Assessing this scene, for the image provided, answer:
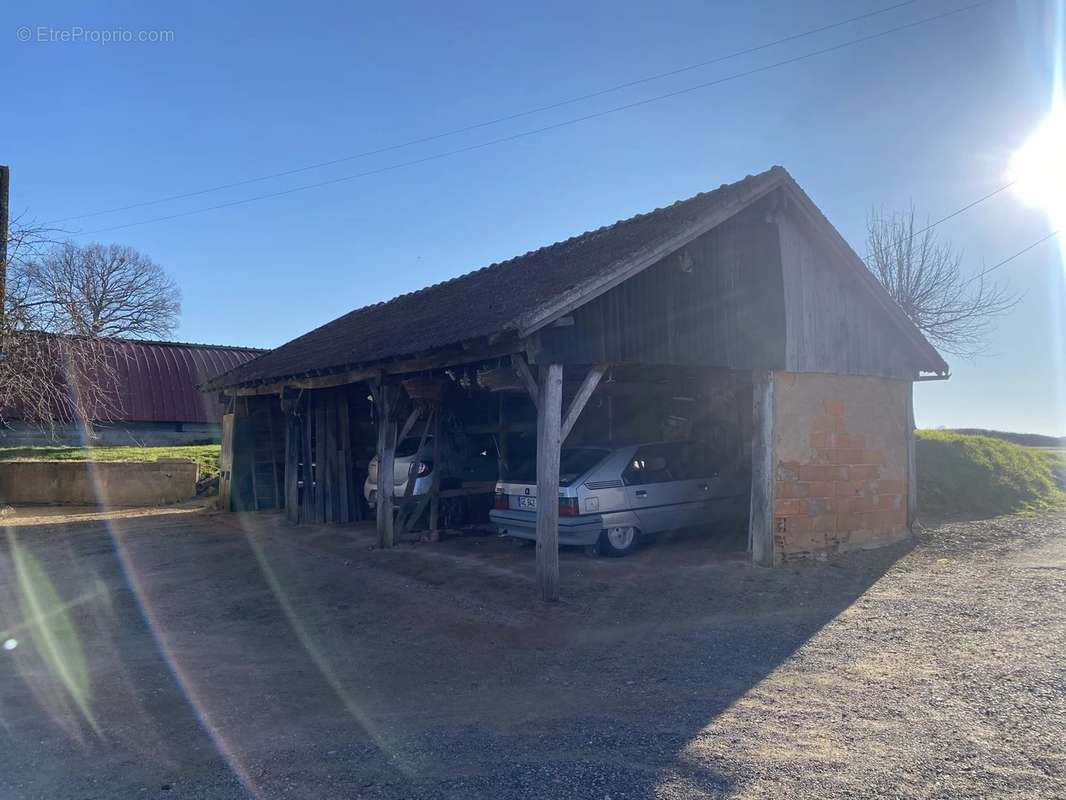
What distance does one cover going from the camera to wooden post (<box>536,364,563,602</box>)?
848 centimetres

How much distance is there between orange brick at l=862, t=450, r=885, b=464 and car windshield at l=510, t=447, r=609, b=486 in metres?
3.87

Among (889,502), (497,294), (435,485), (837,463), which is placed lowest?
(889,502)

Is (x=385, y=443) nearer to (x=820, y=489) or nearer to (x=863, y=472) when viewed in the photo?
(x=820, y=489)

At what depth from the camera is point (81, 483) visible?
1856 centimetres

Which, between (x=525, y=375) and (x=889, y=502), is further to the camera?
(x=889, y=502)

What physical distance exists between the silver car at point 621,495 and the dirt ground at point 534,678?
0.45 metres

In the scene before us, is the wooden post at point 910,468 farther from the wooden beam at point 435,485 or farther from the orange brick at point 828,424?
the wooden beam at point 435,485

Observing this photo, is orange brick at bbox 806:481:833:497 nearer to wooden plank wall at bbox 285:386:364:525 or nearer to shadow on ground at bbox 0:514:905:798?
shadow on ground at bbox 0:514:905:798

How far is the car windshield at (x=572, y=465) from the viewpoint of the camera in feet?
34.2

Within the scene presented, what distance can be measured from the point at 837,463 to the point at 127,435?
2771cm

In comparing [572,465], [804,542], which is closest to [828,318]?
[804,542]

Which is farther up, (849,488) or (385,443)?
(385,443)

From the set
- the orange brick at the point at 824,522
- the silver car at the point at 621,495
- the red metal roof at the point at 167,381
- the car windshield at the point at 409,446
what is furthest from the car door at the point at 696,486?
the red metal roof at the point at 167,381

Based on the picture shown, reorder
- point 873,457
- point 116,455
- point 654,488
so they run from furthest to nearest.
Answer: point 116,455
point 873,457
point 654,488
